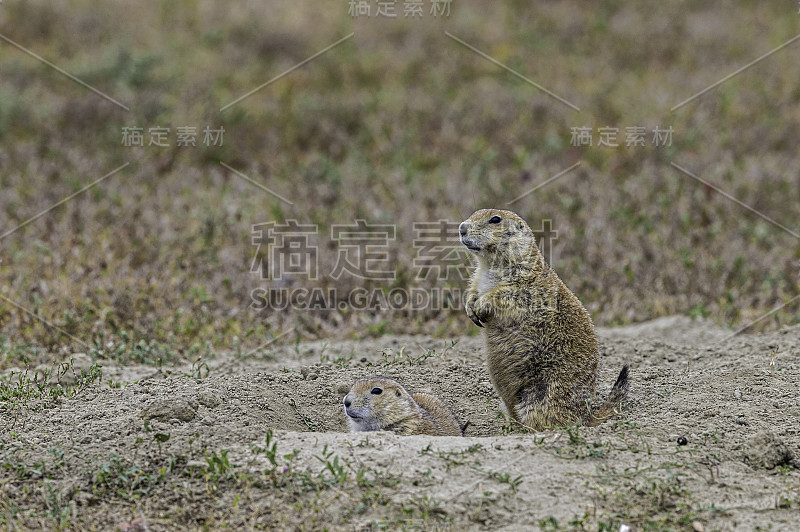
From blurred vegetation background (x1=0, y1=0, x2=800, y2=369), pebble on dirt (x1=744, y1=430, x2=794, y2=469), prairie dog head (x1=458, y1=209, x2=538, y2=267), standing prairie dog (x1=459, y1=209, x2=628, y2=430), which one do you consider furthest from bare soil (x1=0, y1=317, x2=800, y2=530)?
blurred vegetation background (x1=0, y1=0, x2=800, y2=369)

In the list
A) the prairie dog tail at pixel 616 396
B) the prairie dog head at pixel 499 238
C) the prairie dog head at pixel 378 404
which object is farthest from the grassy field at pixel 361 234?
the prairie dog head at pixel 499 238

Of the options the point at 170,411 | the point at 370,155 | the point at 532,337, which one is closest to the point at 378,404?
the point at 532,337

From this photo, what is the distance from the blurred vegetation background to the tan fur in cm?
192

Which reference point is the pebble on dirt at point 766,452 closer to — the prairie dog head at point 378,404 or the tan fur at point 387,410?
the tan fur at point 387,410

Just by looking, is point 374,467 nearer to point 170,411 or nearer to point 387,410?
point 387,410

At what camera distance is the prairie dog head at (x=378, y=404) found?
5062mm

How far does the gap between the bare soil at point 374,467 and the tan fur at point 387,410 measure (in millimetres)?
284

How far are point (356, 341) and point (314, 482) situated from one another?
303 centimetres

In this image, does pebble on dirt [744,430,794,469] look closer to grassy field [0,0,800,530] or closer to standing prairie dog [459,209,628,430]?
grassy field [0,0,800,530]

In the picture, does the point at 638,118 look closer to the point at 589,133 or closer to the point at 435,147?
the point at 589,133

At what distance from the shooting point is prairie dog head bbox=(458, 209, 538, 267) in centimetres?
520

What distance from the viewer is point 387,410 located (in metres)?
5.07

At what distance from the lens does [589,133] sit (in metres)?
11.7

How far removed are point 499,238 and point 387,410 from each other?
116 cm
